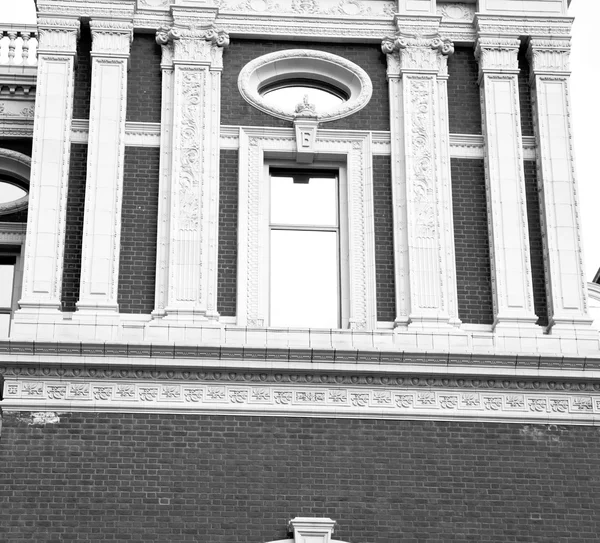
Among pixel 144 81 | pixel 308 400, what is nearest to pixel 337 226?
pixel 308 400

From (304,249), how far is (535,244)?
348 centimetres

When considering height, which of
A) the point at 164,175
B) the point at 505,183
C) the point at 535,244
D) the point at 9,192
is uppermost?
the point at 9,192

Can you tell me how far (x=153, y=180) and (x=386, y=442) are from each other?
17.5 ft

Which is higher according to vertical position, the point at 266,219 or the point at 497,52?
the point at 497,52

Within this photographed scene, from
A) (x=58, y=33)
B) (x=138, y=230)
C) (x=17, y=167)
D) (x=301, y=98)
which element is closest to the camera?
(x=138, y=230)

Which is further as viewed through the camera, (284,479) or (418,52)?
(418,52)

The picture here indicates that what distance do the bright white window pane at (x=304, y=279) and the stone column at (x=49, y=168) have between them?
10.6 ft

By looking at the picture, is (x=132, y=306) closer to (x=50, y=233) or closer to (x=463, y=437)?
(x=50, y=233)

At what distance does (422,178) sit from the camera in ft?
68.5

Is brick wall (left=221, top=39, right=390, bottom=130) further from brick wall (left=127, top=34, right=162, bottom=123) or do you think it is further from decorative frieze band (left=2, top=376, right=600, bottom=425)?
decorative frieze band (left=2, top=376, right=600, bottom=425)

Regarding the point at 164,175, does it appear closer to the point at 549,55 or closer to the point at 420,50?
the point at 420,50

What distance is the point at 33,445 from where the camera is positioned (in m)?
18.6

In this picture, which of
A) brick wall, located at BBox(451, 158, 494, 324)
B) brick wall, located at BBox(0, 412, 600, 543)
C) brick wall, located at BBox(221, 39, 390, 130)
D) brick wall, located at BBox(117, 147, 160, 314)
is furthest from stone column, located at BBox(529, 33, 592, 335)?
brick wall, located at BBox(117, 147, 160, 314)

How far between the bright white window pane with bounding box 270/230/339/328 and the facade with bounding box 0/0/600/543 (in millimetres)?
37
